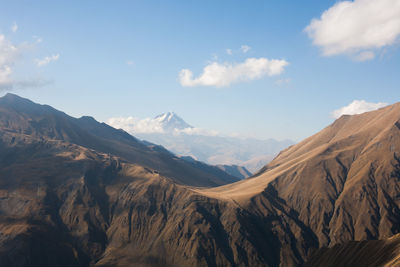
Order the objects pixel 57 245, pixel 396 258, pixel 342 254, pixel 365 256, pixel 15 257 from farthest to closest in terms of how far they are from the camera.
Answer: pixel 57 245, pixel 15 257, pixel 342 254, pixel 365 256, pixel 396 258

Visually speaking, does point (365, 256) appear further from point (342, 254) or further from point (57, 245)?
point (57, 245)

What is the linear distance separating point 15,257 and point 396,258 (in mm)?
172857

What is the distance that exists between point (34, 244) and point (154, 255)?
6595cm

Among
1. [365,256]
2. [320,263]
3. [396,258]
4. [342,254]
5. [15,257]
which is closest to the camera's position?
[396,258]

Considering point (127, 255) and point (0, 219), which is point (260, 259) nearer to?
point (127, 255)

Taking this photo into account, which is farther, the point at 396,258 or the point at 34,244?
the point at 34,244

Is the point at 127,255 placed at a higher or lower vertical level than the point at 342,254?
lower

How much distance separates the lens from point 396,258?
103938 millimetres

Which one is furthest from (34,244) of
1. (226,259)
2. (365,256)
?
(365,256)

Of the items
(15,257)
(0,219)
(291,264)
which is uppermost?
(0,219)

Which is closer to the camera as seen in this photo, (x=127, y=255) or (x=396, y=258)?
(x=396, y=258)

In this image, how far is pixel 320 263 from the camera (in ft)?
463

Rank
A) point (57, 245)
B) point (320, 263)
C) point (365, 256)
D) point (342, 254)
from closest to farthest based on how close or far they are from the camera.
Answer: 1. point (365, 256)
2. point (342, 254)
3. point (320, 263)
4. point (57, 245)

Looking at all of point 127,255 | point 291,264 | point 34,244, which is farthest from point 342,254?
point 34,244
